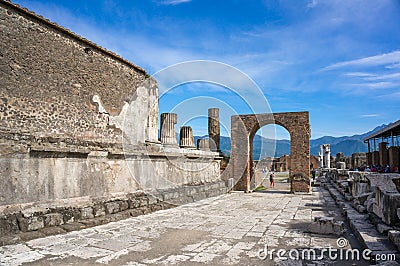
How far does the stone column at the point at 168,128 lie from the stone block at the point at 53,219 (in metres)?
4.98

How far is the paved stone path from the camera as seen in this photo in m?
3.98

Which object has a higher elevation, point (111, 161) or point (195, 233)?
point (111, 161)

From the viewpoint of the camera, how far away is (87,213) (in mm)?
6109

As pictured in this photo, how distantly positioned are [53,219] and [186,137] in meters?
7.01

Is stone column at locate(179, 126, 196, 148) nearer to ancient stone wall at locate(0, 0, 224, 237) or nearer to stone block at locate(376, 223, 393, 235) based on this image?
ancient stone wall at locate(0, 0, 224, 237)

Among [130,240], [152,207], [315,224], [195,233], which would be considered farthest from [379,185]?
[152,207]

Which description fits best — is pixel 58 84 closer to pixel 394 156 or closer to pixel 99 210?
pixel 99 210

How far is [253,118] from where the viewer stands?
50.4 feet

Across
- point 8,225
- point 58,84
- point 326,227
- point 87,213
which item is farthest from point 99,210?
point 326,227

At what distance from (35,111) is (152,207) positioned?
12.9 ft

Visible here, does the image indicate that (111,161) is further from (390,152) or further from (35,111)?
(390,152)

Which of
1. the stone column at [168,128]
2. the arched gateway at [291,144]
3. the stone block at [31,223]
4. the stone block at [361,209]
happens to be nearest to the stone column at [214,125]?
the arched gateway at [291,144]

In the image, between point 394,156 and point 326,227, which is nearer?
point 326,227

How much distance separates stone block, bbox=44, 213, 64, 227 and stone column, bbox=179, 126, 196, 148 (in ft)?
21.7
